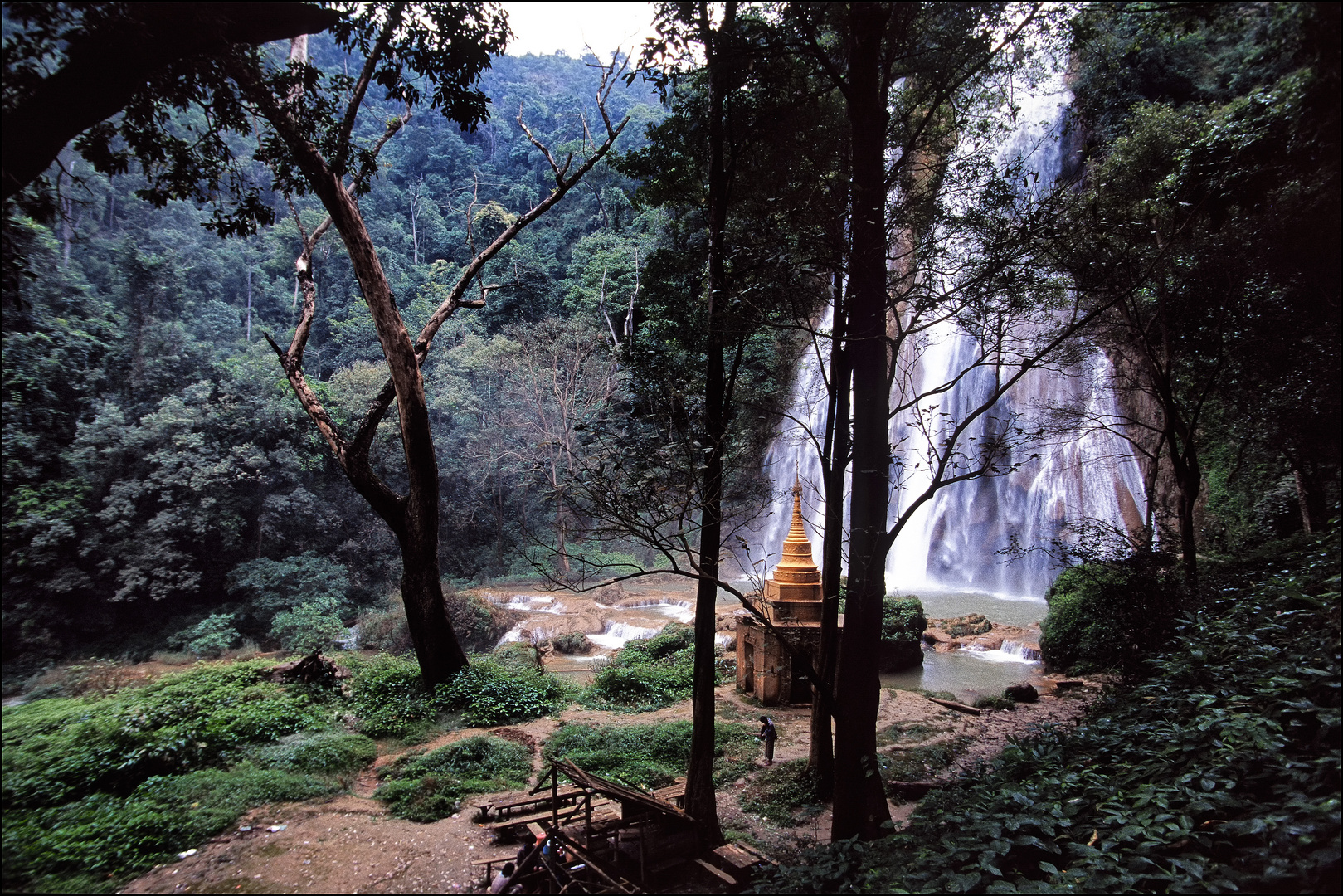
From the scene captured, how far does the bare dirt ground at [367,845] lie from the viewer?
4547 millimetres

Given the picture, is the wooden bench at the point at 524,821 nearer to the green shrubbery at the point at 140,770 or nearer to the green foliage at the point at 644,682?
the green shrubbery at the point at 140,770

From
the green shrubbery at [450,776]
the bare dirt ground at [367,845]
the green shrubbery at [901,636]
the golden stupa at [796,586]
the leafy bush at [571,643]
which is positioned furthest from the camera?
the leafy bush at [571,643]

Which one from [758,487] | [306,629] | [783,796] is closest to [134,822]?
[783,796]

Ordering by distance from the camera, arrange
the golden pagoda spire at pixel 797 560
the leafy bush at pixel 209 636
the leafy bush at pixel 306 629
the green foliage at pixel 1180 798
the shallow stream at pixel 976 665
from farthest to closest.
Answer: the leafy bush at pixel 306 629 < the leafy bush at pixel 209 636 < the shallow stream at pixel 976 665 < the golden pagoda spire at pixel 797 560 < the green foliage at pixel 1180 798

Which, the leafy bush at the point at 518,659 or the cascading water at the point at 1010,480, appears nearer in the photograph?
the leafy bush at the point at 518,659

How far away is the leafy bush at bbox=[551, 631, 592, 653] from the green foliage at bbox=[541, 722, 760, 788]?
888 centimetres

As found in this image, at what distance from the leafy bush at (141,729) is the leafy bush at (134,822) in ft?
0.55

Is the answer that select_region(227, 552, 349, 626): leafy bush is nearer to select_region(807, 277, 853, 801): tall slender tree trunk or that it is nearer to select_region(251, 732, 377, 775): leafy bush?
select_region(251, 732, 377, 775): leafy bush

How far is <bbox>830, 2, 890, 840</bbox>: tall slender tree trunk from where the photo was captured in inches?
205

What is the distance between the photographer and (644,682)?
12.2 meters

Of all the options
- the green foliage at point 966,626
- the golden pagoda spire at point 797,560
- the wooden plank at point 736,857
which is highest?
the golden pagoda spire at point 797,560

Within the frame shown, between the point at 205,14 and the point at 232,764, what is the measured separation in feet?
22.7

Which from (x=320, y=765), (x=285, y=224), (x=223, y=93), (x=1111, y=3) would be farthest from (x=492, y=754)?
(x=285, y=224)

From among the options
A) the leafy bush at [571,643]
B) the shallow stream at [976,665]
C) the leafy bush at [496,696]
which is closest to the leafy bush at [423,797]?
the leafy bush at [496,696]
